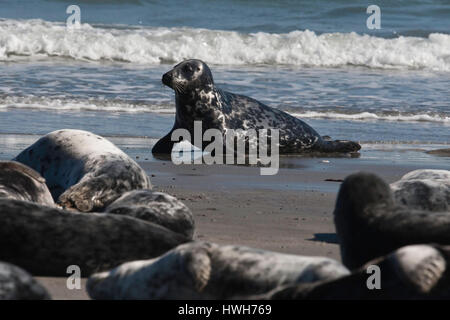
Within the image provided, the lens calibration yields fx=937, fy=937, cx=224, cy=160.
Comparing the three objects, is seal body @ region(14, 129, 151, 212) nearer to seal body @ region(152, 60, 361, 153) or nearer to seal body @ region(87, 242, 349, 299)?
seal body @ region(87, 242, 349, 299)

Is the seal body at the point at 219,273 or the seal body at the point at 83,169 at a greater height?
the seal body at the point at 219,273

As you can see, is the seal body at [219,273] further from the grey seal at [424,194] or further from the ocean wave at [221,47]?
the ocean wave at [221,47]

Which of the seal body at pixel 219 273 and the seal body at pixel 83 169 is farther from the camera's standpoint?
the seal body at pixel 83 169

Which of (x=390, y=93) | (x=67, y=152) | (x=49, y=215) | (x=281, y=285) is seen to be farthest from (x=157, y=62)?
(x=281, y=285)

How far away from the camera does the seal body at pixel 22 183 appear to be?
5098mm

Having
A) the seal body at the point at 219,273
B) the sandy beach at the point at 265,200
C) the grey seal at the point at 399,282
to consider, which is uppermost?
the grey seal at the point at 399,282

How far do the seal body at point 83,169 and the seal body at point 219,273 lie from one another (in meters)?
2.34

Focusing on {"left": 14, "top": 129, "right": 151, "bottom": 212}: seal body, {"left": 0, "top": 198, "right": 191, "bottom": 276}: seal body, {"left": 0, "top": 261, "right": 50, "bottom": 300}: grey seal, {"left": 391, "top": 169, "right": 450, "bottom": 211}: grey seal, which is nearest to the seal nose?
{"left": 14, "top": 129, "right": 151, "bottom": 212}: seal body

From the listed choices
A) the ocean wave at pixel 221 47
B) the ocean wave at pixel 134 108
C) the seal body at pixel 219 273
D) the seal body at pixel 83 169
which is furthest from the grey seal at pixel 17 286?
the ocean wave at pixel 221 47

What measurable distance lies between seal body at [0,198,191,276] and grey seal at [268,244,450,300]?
1198 mm

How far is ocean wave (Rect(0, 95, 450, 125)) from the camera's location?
1221cm

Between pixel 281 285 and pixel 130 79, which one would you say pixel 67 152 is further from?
pixel 130 79

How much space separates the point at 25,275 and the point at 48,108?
934cm

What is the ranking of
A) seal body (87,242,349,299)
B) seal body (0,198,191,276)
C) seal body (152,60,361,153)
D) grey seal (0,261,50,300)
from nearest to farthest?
grey seal (0,261,50,300) < seal body (87,242,349,299) < seal body (0,198,191,276) < seal body (152,60,361,153)
